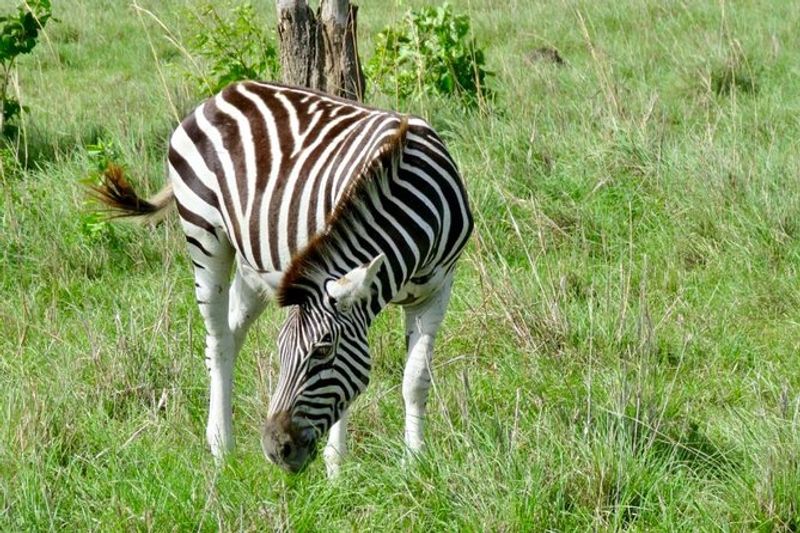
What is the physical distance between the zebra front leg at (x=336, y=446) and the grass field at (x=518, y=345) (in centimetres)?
5

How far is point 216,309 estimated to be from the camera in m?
4.45

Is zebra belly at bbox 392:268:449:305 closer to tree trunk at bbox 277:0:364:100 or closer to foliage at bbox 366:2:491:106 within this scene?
tree trunk at bbox 277:0:364:100

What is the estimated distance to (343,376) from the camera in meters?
3.41

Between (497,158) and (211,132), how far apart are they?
2.61 m

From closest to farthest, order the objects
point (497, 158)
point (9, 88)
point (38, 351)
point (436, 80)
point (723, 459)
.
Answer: point (723, 459) < point (38, 351) < point (497, 158) < point (436, 80) < point (9, 88)

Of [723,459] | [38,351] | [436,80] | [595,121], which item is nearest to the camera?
[723,459]

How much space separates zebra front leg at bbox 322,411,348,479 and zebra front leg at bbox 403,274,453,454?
0.75 ft

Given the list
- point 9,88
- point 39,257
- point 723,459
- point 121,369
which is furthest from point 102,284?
point 9,88

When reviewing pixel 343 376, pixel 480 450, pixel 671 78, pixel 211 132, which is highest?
pixel 211 132

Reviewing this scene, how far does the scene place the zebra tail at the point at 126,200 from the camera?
15.1ft

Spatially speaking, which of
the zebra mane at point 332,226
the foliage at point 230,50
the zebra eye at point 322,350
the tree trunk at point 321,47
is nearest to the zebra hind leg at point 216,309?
the zebra mane at point 332,226

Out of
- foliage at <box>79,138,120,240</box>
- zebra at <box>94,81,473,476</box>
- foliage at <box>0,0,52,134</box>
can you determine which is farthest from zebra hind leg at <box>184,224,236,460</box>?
foliage at <box>0,0,52,134</box>

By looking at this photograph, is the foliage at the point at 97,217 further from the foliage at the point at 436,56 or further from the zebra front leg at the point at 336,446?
the zebra front leg at the point at 336,446

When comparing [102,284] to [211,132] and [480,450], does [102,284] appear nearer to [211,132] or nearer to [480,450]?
[211,132]
